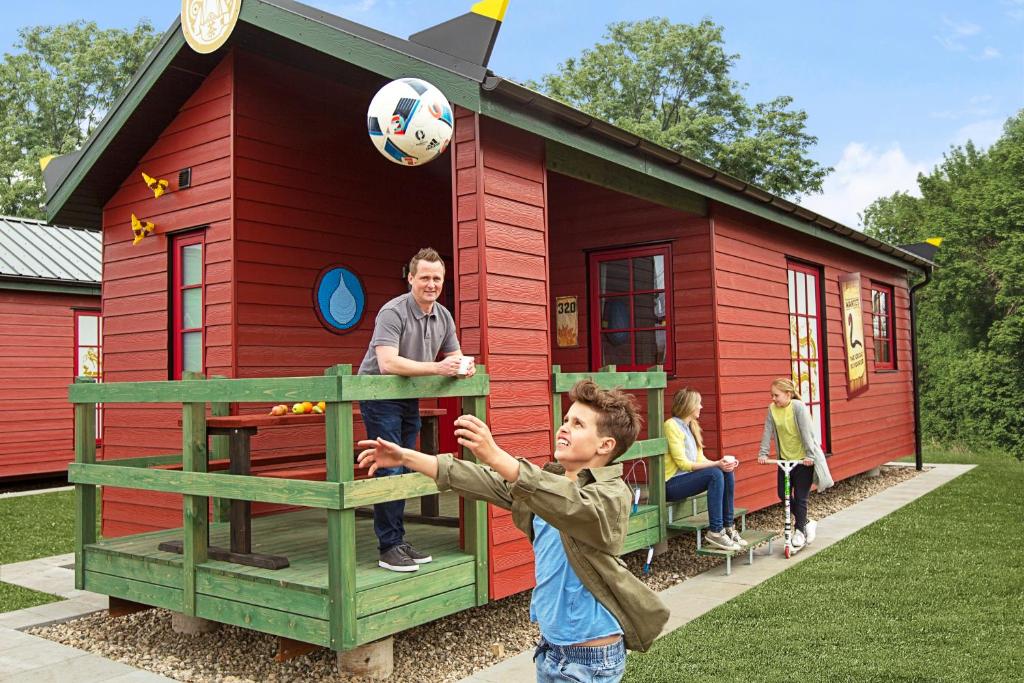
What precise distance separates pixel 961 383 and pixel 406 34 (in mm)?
20733

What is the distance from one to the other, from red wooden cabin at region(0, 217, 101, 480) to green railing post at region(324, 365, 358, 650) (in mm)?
10870

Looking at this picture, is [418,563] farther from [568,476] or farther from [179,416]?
[179,416]

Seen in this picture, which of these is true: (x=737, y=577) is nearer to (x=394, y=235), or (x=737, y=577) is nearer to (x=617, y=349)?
(x=617, y=349)

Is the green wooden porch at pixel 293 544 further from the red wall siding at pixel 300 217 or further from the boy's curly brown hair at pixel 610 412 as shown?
the boy's curly brown hair at pixel 610 412

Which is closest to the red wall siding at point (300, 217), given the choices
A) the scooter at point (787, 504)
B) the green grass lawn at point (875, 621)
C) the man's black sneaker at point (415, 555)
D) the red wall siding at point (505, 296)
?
the red wall siding at point (505, 296)

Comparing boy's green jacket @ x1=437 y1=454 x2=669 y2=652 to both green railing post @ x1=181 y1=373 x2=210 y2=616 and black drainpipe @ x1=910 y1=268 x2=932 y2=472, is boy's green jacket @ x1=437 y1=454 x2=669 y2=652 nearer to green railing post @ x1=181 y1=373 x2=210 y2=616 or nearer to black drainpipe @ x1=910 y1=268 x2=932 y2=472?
green railing post @ x1=181 y1=373 x2=210 y2=616

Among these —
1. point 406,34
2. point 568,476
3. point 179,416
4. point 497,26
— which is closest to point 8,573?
point 179,416

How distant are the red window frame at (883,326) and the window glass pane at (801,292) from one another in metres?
2.93

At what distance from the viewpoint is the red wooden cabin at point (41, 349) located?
1307 cm

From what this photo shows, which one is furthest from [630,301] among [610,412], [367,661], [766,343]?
[610,412]

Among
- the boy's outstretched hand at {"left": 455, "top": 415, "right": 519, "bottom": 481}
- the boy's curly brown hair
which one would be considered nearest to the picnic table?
the boy's curly brown hair

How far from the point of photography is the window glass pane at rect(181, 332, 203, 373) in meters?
7.09

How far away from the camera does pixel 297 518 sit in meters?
6.62

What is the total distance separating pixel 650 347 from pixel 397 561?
472 cm
